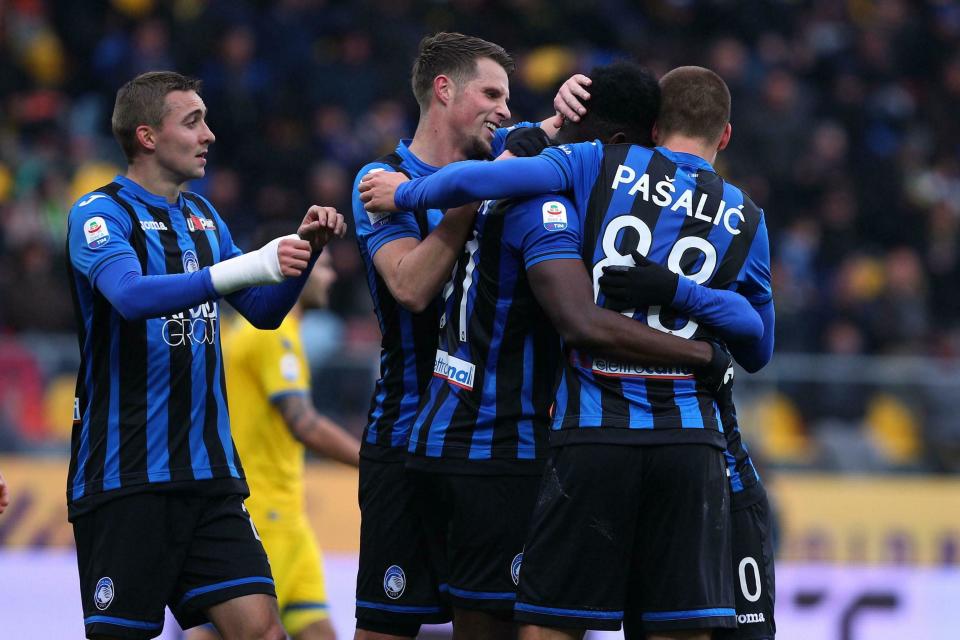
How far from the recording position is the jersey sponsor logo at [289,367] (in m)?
6.94

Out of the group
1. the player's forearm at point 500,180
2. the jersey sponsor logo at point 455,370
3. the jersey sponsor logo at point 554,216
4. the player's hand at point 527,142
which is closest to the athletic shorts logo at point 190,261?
the jersey sponsor logo at point 455,370

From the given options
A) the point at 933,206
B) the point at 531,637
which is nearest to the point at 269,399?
the point at 531,637

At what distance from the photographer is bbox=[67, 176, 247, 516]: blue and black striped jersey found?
506cm

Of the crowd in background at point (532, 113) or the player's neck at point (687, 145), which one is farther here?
the crowd in background at point (532, 113)

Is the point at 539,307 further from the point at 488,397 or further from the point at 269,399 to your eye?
the point at 269,399

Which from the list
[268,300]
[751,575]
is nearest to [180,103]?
[268,300]

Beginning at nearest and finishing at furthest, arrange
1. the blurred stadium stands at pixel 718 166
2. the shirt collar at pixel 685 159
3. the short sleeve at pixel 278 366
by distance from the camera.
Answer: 1. the shirt collar at pixel 685 159
2. the short sleeve at pixel 278 366
3. the blurred stadium stands at pixel 718 166

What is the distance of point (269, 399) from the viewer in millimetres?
6906

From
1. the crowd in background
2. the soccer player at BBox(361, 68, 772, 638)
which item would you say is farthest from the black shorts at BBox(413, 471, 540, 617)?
the crowd in background

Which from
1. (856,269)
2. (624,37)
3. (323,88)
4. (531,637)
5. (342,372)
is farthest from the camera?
(624,37)

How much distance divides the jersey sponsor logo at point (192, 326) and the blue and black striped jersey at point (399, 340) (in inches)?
23.2

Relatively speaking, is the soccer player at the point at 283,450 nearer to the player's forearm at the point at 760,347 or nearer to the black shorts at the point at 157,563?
the black shorts at the point at 157,563

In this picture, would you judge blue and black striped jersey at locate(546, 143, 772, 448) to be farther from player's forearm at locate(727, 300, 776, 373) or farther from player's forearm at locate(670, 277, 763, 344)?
player's forearm at locate(727, 300, 776, 373)

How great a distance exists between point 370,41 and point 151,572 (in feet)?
36.6
